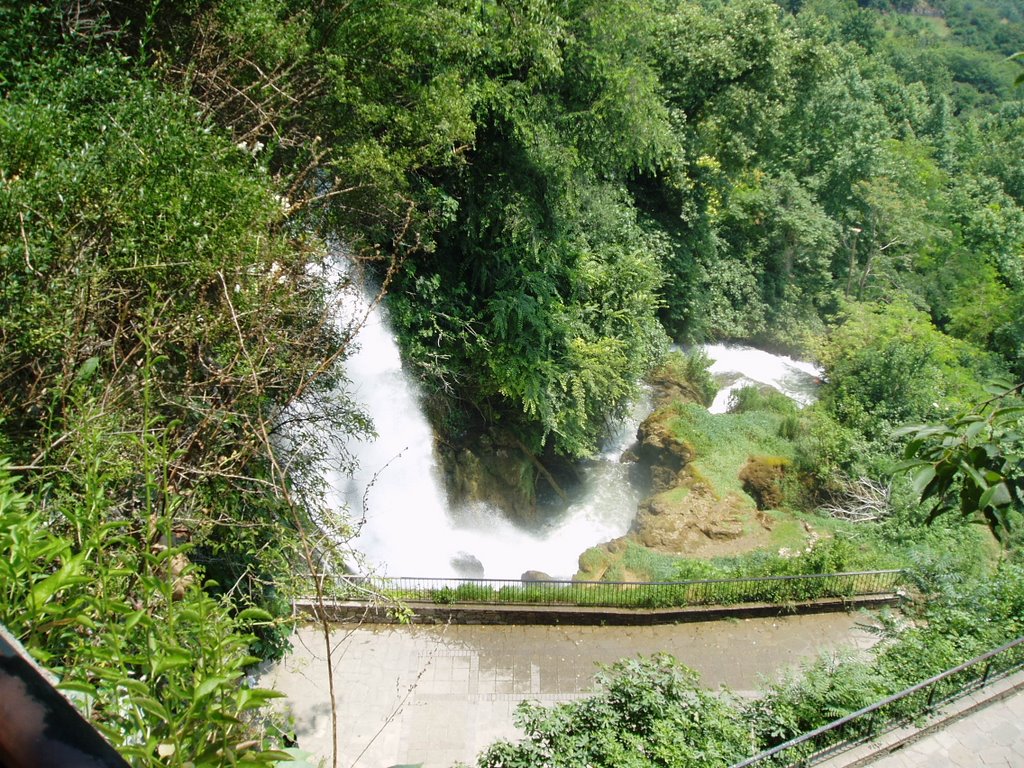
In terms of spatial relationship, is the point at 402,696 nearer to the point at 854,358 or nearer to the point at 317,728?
the point at 317,728

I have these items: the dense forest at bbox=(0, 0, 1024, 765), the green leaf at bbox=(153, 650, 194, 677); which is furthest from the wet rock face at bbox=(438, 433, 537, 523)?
the green leaf at bbox=(153, 650, 194, 677)

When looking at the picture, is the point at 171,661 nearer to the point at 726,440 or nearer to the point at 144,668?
the point at 144,668

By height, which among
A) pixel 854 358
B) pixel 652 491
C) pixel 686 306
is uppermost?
pixel 686 306

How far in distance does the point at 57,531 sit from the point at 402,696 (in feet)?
18.7

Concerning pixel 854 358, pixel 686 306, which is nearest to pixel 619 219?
pixel 686 306

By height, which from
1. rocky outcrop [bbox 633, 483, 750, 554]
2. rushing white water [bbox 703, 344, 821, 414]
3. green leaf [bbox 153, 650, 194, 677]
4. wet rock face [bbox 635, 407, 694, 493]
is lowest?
green leaf [bbox 153, 650, 194, 677]

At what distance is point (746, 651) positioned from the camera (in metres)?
10.4

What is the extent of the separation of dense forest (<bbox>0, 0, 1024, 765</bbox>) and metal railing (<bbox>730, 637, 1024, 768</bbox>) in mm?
502

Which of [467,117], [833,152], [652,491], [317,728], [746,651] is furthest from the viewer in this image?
[833,152]

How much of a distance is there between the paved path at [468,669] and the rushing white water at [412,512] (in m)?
2.69

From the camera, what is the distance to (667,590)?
35.9 feet

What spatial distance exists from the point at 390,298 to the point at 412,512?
3.84 m

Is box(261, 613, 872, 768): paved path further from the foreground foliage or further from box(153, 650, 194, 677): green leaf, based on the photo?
box(153, 650, 194, 677): green leaf

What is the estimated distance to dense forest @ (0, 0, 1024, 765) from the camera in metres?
2.98
